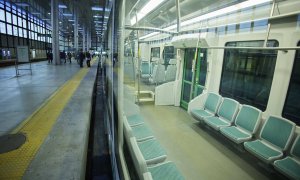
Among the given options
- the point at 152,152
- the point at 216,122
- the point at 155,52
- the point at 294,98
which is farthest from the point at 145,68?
the point at 294,98

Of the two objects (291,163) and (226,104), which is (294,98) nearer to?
(291,163)

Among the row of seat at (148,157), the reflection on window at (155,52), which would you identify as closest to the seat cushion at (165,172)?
the row of seat at (148,157)

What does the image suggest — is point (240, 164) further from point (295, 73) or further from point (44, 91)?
point (44, 91)

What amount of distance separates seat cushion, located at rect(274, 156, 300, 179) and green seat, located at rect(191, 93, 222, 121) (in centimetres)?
170

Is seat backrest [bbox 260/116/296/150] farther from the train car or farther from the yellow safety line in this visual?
the yellow safety line

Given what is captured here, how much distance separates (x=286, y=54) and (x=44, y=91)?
5657mm

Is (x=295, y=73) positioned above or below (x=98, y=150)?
above

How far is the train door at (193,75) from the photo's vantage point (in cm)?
485

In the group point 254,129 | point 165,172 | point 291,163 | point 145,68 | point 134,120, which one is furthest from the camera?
point 145,68

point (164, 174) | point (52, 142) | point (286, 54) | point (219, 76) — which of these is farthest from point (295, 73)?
point (52, 142)

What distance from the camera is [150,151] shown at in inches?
98.7

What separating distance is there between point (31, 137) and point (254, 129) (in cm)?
355

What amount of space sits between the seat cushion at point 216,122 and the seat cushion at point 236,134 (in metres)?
0.13

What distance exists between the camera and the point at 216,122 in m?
3.63
